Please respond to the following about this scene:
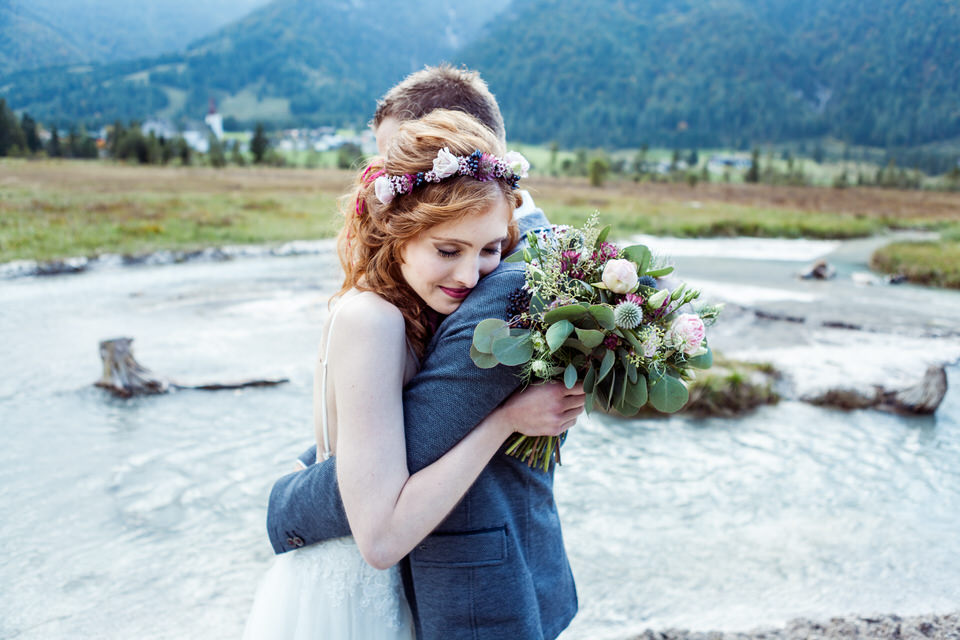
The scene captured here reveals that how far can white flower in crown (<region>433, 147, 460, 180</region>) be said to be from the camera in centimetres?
161

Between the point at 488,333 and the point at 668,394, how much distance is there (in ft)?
1.65

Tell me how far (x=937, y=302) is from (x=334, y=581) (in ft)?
61.7

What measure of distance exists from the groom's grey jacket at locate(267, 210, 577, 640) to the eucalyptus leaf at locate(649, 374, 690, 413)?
1.21 ft

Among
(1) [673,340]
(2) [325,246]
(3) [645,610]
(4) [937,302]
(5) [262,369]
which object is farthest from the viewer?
(2) [325,246]

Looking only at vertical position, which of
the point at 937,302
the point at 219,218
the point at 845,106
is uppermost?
the point at 845,106

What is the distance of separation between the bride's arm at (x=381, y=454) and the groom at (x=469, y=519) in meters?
0.06

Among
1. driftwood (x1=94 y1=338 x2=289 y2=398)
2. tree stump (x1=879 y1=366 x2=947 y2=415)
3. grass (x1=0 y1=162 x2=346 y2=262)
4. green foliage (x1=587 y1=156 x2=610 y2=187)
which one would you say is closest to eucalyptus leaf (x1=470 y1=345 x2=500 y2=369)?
driftwood (x1=94 y1=338 x2=289 y2=398)

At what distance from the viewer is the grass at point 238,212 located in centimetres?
2117

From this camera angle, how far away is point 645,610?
4426 millimetres

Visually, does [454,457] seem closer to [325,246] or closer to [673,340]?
[673,340]

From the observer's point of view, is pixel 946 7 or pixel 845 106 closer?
pixel 946 7

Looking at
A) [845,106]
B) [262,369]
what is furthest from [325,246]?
[845,106]

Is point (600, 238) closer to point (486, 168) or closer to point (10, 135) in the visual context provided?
point (486, 168)

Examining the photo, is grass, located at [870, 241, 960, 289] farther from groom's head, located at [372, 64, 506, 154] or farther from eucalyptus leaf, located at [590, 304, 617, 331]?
eucalyptus leaf, located at [590, 304, 617, 331]
